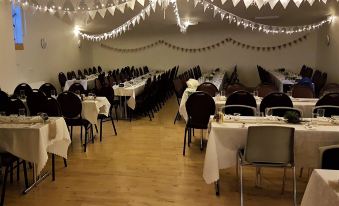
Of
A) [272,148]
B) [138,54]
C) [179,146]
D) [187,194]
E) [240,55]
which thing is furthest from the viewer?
[138,54]

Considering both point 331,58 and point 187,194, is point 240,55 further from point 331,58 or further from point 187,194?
point 187,194

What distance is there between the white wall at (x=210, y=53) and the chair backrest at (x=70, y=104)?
366 inches

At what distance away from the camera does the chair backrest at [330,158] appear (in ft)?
9.13

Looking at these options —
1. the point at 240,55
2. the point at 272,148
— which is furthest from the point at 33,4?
the point at 240,55

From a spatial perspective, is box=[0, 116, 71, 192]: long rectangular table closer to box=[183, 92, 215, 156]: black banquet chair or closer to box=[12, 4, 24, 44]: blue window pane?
box=[183, 92, 215, 156]: black banquet chair

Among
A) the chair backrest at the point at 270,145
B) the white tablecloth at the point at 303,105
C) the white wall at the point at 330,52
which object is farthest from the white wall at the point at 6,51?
the white wall at the point at 330,52

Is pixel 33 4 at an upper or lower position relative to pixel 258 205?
upper

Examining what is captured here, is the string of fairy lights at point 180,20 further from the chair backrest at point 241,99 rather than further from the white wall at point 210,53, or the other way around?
the chair backrest at point 241,99

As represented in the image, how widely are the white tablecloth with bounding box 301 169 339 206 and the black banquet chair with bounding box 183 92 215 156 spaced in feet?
9.30

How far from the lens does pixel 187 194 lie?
4.01m

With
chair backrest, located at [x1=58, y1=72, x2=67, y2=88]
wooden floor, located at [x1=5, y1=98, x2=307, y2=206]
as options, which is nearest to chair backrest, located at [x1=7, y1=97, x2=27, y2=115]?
wooden floor, located at [x1=5, y1=98, x2=307, y2=206]

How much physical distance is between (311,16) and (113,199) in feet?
33.4

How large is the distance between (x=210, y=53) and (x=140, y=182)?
1227 centimetres

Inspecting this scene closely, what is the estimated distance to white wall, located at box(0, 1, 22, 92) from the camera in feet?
25.4
